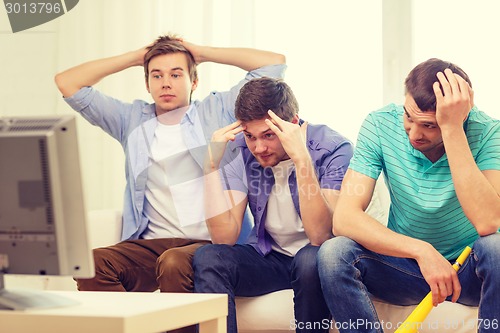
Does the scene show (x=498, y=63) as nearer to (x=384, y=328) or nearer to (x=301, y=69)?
(x=301, y=69)

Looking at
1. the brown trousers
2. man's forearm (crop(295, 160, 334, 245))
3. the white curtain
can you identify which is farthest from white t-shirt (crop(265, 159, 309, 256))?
the white curtain

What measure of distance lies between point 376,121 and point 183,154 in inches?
30.6

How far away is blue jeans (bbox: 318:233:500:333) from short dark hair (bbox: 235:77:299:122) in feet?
1.81

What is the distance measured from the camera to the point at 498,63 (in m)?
2.98

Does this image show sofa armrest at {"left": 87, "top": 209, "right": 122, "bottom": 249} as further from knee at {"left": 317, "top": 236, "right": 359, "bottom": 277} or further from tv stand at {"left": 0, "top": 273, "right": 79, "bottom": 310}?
tv stand at {"left": 0, "top": 273, "right": 79, "bottom": 310}

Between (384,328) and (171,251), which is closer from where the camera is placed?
(384,328)

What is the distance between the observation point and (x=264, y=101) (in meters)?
2.37

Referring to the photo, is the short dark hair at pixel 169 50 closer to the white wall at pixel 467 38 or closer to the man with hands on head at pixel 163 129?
the man with hands on head at pixel 163 129

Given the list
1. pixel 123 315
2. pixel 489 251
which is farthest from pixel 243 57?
pixel 123 315

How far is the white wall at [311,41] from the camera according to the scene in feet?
9.97

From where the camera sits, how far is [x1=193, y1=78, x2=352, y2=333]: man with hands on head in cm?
222

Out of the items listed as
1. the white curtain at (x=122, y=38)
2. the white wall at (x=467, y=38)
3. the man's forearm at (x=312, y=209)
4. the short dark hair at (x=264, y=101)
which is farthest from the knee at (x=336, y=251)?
the white curtain at (x=122, y=38)

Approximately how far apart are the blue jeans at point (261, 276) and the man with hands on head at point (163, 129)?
31cm

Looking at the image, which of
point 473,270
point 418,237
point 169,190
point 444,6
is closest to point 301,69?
point 444,6
